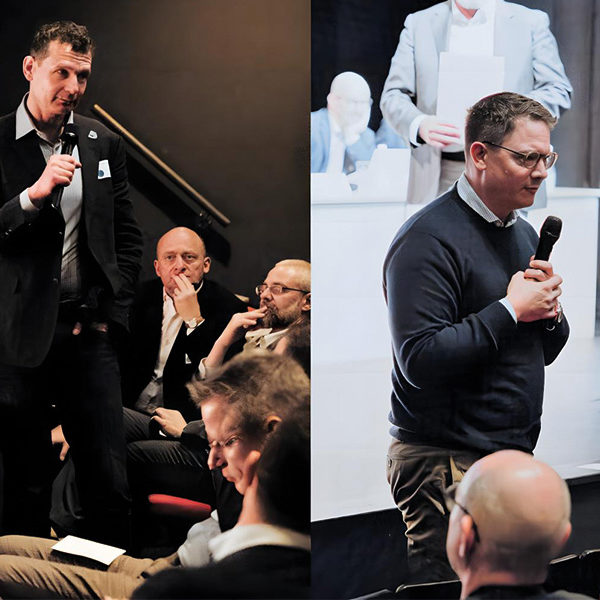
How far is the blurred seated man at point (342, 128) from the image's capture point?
138 inches

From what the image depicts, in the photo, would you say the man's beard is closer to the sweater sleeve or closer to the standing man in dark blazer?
the sweater sleeve

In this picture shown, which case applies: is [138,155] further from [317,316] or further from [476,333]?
[476,333]

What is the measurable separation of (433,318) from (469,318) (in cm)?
16

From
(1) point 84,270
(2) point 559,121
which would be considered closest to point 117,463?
(1) point 84,270

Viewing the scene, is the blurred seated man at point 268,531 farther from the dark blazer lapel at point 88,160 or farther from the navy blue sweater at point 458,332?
the dark blazer lapel at point 88,160

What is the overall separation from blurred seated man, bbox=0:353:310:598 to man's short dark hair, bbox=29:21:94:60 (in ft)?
4.81

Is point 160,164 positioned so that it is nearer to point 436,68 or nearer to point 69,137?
point 69,137

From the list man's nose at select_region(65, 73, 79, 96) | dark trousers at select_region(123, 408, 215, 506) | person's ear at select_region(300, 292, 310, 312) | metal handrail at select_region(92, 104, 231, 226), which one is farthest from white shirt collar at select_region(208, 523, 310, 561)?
man's nose at select_region(65, 73, 79, 96)

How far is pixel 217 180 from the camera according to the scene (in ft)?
11.7

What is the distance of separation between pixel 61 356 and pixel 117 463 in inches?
20.2

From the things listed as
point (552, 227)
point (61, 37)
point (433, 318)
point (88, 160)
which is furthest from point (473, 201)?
A: point (61, 37)

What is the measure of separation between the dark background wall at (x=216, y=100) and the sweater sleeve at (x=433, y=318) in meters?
0.45

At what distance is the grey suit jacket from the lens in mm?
3576

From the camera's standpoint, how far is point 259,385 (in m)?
3.59
